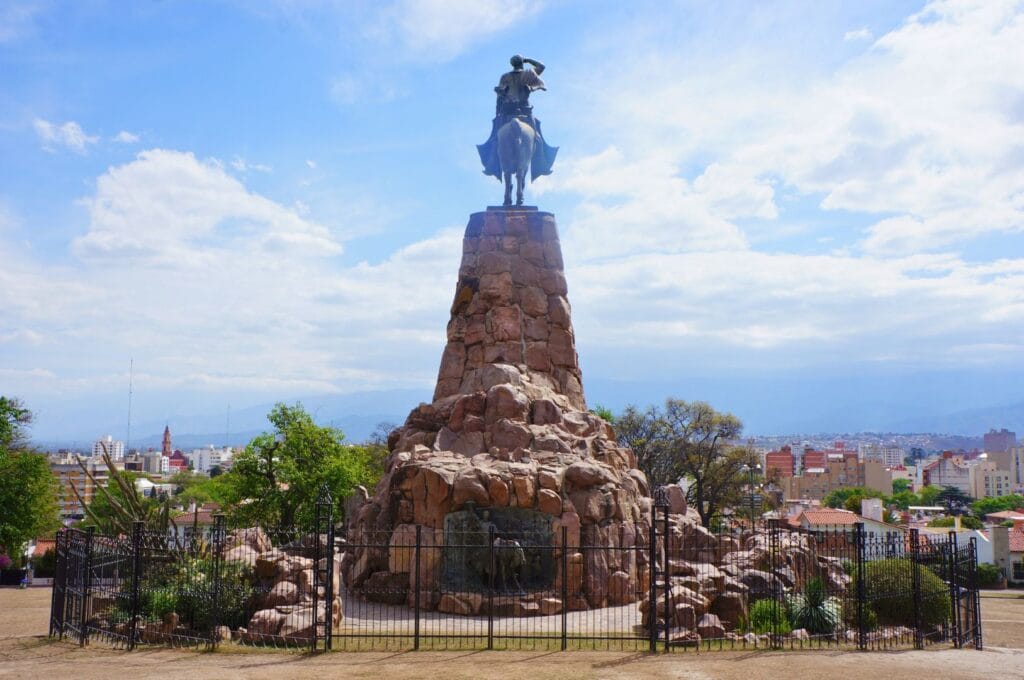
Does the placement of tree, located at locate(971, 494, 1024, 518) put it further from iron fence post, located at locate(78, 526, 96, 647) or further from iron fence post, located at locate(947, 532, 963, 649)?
iron fence post, located at locate(78, 526, 96, 647)

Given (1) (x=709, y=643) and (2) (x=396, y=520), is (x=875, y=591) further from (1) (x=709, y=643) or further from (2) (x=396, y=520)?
(2) (x=396, y=520)

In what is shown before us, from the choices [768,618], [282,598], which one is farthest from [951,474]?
[282,598]

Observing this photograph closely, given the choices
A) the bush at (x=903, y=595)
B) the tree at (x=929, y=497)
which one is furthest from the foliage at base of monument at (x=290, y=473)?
the tree at (x=929, y=497)

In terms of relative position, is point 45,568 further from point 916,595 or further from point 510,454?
point 916,595

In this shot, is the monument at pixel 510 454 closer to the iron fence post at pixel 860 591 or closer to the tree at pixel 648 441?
the iron fence post at pixel 860 591

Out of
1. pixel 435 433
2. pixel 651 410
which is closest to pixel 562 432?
pixel 435 433

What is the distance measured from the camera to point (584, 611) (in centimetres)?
2488

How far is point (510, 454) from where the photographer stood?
2805 cm

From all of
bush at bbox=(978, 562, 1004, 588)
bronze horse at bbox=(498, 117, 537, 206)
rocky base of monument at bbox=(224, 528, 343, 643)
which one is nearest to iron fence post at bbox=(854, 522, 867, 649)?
rocky base of monument at bbox=(224, 528, 343, 643)

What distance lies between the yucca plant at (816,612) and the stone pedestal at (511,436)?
5.37 metres

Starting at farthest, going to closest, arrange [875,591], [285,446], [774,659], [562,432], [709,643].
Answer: [285,446] → [562,432] → [875,591] → [709,643] → [774,659]

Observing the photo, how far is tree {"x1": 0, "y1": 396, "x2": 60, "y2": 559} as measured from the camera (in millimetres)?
42500

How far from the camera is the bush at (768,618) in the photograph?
21.2 m

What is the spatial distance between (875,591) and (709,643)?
5480 mm
